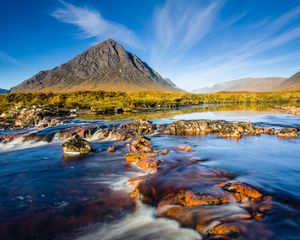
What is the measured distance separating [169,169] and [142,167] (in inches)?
79.0

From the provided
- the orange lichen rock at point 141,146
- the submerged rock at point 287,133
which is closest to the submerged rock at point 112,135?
the orange lichen rock at point 141,146

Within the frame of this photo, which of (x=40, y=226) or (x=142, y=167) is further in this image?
(x=142, y=167)

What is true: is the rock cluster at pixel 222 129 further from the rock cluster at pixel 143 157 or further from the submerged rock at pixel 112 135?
the rock cluster at pixel 143 157

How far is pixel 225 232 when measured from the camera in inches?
310

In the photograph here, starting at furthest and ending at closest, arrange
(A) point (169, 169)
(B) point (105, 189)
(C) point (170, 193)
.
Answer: (A) point (169, 169) < (B) point (105, 189) < (C) point (170, 193)

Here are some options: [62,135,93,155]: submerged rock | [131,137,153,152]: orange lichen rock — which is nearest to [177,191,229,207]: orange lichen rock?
[131,137,153,152]: orange lichen rock

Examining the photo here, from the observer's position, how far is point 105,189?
13.0m

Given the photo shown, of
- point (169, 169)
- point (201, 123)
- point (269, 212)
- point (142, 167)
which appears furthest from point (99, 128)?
point (269, 212)

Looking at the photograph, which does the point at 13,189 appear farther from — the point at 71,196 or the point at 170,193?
the point at 170,193

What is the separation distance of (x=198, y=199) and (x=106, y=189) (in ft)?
15.7

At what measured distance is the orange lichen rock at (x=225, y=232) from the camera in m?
7.73

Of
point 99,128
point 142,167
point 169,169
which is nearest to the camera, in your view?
point 169,169

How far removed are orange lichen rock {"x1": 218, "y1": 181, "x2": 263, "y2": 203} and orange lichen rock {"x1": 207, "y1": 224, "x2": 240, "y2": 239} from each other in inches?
Answer: 85.3

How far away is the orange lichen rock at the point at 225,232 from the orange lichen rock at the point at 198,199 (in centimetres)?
177
